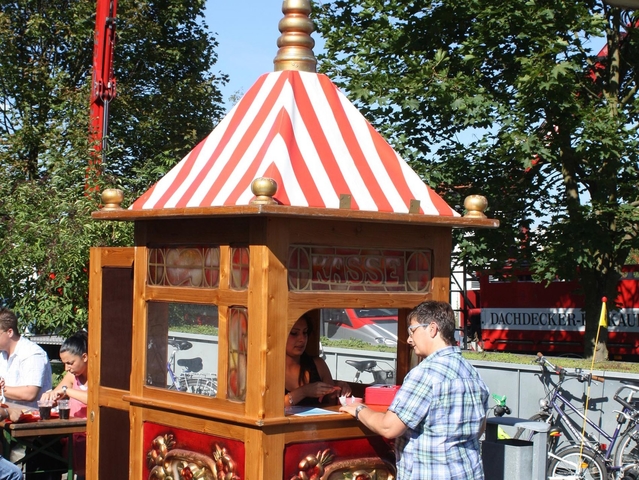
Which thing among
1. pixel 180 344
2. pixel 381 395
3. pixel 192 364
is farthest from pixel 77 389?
pixel 381 395

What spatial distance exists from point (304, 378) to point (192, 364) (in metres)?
0.80

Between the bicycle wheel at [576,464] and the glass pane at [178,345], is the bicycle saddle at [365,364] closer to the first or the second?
the bicycle wheel at [576,464]

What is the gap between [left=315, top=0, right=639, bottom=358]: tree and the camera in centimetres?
1341

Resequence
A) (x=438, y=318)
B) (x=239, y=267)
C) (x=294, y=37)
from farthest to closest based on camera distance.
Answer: (x=294, y=37), (x=239, y=267), (x=438, y=318)

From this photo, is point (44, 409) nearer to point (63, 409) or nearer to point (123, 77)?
point (63, 409)

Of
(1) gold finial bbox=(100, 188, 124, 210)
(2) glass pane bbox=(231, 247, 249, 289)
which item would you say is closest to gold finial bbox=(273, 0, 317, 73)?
(1) gold finial bbox=(100, 188, 124, 210)

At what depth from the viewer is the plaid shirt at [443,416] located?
13.8ft

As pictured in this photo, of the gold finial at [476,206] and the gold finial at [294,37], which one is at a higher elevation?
the gold finial at [294,37]

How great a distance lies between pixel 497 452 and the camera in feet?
17.5

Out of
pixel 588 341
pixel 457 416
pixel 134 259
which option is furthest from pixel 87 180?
pixel 588 341

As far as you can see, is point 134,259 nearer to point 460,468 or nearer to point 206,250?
point 206,250

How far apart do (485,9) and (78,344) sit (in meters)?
8.89

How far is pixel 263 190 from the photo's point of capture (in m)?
4.40

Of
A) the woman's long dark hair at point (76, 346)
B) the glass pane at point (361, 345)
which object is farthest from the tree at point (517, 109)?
the woman's long dark hair at point (76, 346)
